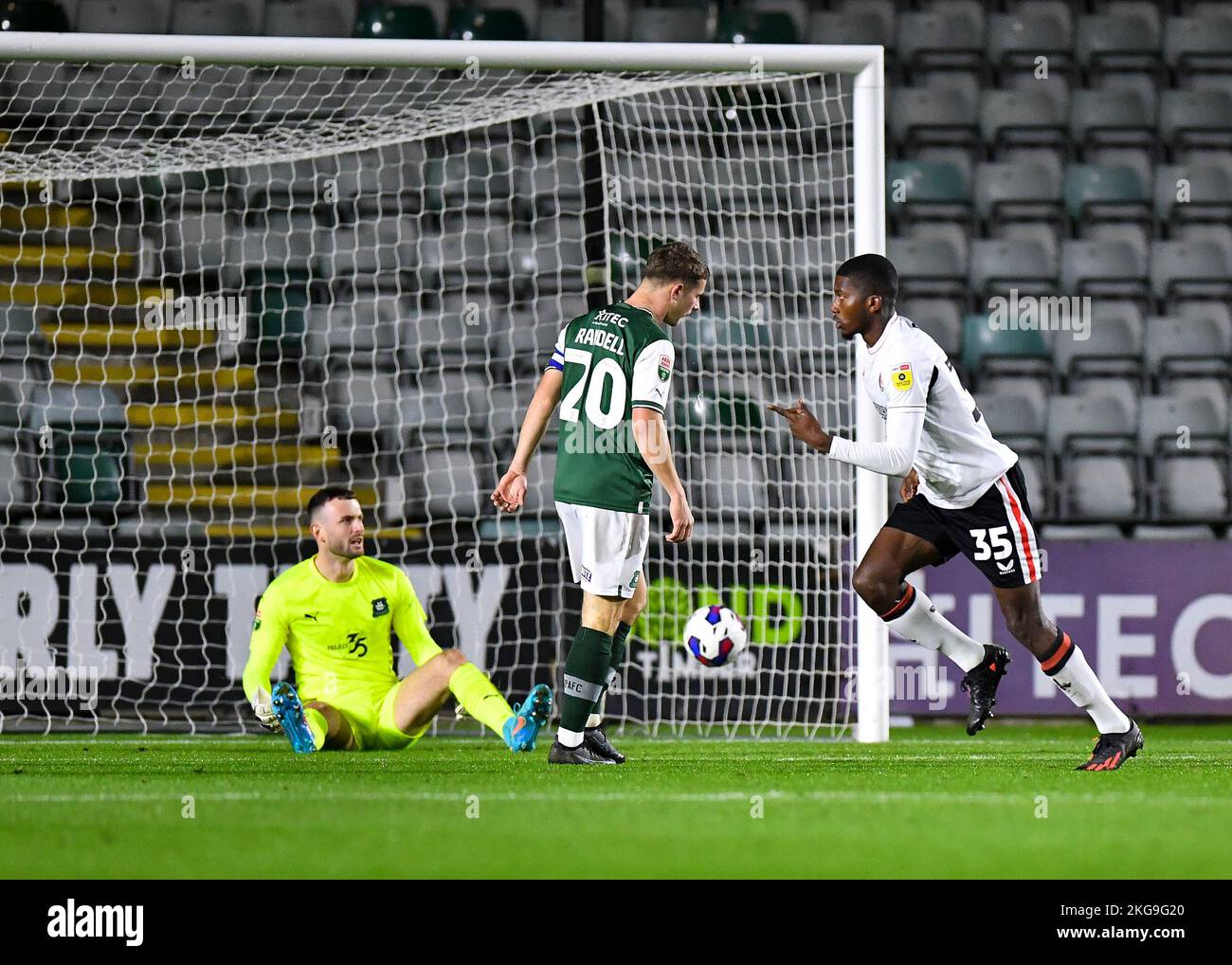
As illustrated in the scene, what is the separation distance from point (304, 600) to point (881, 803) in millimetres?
2616

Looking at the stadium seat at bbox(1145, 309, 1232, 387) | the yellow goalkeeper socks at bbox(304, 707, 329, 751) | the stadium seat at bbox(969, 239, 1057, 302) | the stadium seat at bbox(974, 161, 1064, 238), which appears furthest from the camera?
the stadium seat at bbox(974, 161, 1064, 238)

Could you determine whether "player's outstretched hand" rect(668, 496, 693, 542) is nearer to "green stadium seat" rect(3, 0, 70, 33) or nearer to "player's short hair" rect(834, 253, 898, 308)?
"player's short hair" rect(834, 253, 898, 308)

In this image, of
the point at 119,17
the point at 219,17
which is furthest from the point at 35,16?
the point at 219,17

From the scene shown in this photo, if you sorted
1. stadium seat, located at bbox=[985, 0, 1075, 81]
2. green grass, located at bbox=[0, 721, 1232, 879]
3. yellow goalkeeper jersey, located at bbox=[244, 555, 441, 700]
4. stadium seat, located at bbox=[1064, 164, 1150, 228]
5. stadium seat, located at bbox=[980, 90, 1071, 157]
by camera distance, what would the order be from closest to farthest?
green grass, located at bbox=[0, 721, 1232, 879] → yellow goalkeeper jersey, located at bbox=[244, 555, 441, 700] → stadium seat, located at bbox=[1064, 164, 1150, 228] → stadium seat, located at bbox=[980, 90, 1071, 157] → stadium seat, located at bbox=[985, 0, 1075, 81]

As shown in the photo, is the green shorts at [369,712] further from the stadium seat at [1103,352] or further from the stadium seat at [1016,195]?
the stadium seat at [1016,195]

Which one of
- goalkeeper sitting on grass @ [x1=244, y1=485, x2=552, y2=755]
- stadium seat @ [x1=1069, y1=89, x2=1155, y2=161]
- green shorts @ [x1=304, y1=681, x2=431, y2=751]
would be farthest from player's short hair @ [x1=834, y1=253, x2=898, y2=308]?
stadium seat @ [x1=1069, y1=89, x2=1155, y2=161]

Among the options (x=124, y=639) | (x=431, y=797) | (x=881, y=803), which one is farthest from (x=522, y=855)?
(x=124, y=639)

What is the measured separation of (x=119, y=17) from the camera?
35.0ft

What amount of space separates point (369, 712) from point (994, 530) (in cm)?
242

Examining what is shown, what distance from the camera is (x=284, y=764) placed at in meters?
5.31

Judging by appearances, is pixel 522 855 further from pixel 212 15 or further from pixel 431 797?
pixel 212 15

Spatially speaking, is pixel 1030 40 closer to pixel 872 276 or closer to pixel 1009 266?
pixel 1009 266

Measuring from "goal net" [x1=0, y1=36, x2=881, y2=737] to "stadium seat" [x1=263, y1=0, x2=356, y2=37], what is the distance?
54cm

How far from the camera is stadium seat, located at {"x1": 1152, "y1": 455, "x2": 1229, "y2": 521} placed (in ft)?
31.6
